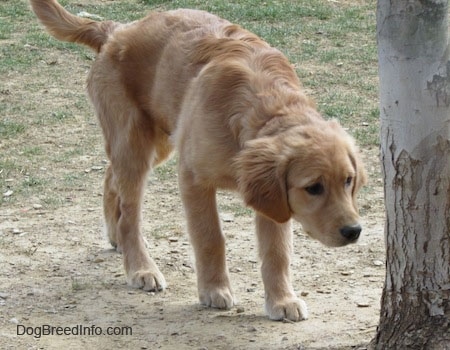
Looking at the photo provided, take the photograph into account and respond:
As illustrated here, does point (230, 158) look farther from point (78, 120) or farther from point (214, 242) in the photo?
point (78, 120)

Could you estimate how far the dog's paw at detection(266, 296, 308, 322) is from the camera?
597 centimetres

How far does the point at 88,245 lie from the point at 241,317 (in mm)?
1700

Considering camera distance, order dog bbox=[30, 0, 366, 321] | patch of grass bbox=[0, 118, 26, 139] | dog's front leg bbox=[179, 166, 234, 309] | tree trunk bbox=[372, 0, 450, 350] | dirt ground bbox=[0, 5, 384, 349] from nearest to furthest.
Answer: tree trunk bbox=[372, 0, 450, 350] → dog bbox=[30, 0, 366, 321] → dirt ground bbox=[0, 5, 384, 349] → dog's front leg bbox=[179, 166, 234, 309] → patch of grass bbox=[0, 118, 26, 139]

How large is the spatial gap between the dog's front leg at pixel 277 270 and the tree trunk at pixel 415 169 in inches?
35.2

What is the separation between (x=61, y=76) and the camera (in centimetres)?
1136

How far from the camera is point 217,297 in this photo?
20.1ft

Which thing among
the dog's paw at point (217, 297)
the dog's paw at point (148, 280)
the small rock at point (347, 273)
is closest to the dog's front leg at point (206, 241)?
the dog's paw at point (217, 297)

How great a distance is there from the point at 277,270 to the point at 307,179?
2.87 ft

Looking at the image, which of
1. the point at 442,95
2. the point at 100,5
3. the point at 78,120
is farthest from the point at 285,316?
the point at 100,5

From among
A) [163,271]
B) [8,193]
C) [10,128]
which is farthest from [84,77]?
[163,271]

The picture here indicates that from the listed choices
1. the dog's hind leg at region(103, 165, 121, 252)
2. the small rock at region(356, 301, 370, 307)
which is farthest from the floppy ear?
the dog's hind leg at region(103, 165, 121, 252)

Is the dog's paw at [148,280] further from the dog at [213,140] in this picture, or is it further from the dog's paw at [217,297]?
the dog's paw at [217,297]

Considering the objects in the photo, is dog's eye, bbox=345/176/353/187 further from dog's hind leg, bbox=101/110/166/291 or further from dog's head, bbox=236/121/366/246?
dog's hind leg, bbox=101/110/166/291

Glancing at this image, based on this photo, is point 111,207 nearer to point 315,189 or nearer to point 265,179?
point 265,179
